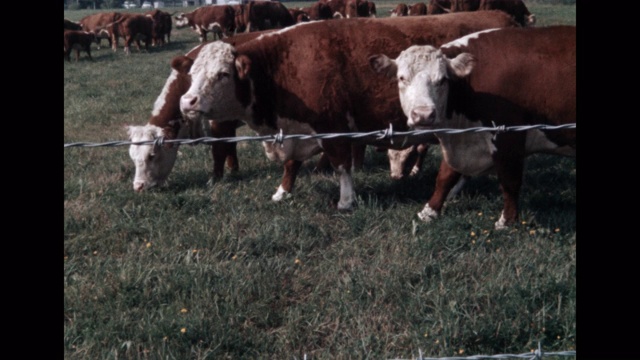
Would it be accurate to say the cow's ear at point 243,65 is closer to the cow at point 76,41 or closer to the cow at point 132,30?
the cow at point 76,41

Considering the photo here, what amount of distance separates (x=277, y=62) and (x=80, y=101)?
28.1 ft

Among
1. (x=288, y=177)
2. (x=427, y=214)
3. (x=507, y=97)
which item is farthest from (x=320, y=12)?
(x=507, y=97)

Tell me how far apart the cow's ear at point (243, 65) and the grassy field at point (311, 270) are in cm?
119

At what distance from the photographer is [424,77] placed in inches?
173

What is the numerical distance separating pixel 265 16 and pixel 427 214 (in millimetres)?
24934

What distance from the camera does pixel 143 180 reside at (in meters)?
6.34

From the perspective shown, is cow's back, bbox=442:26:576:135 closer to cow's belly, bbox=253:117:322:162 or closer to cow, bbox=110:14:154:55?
cow's belly, bbox=253:117:322:162

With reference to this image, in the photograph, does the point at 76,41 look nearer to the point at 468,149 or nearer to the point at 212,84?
the point at 212,84

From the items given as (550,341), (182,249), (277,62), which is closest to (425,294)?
(550,341)

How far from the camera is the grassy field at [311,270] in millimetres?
3266

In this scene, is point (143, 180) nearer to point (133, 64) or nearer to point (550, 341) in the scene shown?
point (550, 341)

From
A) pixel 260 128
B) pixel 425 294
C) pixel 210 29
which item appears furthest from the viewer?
pixel 210 29

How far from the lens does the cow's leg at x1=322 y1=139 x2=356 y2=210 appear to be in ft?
19.1
